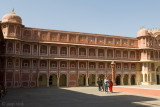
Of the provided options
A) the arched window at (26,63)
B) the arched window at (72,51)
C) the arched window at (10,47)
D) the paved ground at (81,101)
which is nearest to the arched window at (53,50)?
the arched window at (72,51)

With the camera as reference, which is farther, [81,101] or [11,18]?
[11,18]

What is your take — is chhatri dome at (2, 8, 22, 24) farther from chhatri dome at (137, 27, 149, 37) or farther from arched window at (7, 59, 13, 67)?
chhatri dome at (137, 27, 149, 37)

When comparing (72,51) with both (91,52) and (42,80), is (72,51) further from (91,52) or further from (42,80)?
(42,80)

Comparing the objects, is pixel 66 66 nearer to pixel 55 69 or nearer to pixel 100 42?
pixel 55 69

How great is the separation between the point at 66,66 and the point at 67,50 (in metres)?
3.38

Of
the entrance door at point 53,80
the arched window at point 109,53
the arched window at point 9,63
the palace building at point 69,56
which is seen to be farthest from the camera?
the arched window at point 109,53

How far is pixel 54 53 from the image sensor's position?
36.6 m

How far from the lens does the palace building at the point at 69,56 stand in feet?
105

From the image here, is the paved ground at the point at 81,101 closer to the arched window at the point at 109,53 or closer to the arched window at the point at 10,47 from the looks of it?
the arched window at the point at 10,47

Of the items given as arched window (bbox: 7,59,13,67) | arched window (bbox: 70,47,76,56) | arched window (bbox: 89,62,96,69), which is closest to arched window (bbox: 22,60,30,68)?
arched window (bbox: 7,59,13,67)

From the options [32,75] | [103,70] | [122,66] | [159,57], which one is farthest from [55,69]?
[159,57]

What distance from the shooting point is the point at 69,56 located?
123 feet

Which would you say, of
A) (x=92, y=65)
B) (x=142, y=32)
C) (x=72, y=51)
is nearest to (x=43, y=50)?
(x=72, y=51)

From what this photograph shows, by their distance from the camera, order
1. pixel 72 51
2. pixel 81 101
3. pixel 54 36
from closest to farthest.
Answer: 1. pixel 81 101
2. pixel 54 36
3. pixel 72 51
